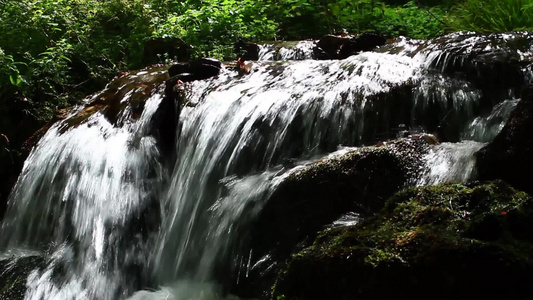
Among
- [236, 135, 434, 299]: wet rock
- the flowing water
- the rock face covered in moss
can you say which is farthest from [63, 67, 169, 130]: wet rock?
the rock face covered in moss

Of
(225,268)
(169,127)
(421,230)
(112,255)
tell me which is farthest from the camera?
(169,127)

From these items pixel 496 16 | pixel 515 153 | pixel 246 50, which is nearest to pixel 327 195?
pixel 515 153

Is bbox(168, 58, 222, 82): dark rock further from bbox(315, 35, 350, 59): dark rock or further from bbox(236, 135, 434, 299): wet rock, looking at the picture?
bbox(236, 135, 434, 299): wet rock

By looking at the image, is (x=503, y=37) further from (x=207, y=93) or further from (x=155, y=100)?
(x=155, y=100)

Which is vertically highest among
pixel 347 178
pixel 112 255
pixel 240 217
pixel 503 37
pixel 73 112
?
pixel 503 37

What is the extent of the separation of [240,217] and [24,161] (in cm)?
353

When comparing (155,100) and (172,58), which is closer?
(155,100)

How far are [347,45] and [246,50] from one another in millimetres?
1565

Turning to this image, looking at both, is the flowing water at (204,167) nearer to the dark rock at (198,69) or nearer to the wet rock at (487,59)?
the wet rock at (487,59)

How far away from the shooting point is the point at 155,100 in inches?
227

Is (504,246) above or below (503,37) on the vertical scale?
below

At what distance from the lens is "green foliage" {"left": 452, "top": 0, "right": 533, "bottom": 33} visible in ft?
21.2

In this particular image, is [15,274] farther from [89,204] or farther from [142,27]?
[142,27]

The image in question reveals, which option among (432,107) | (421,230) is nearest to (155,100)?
(432,107)
